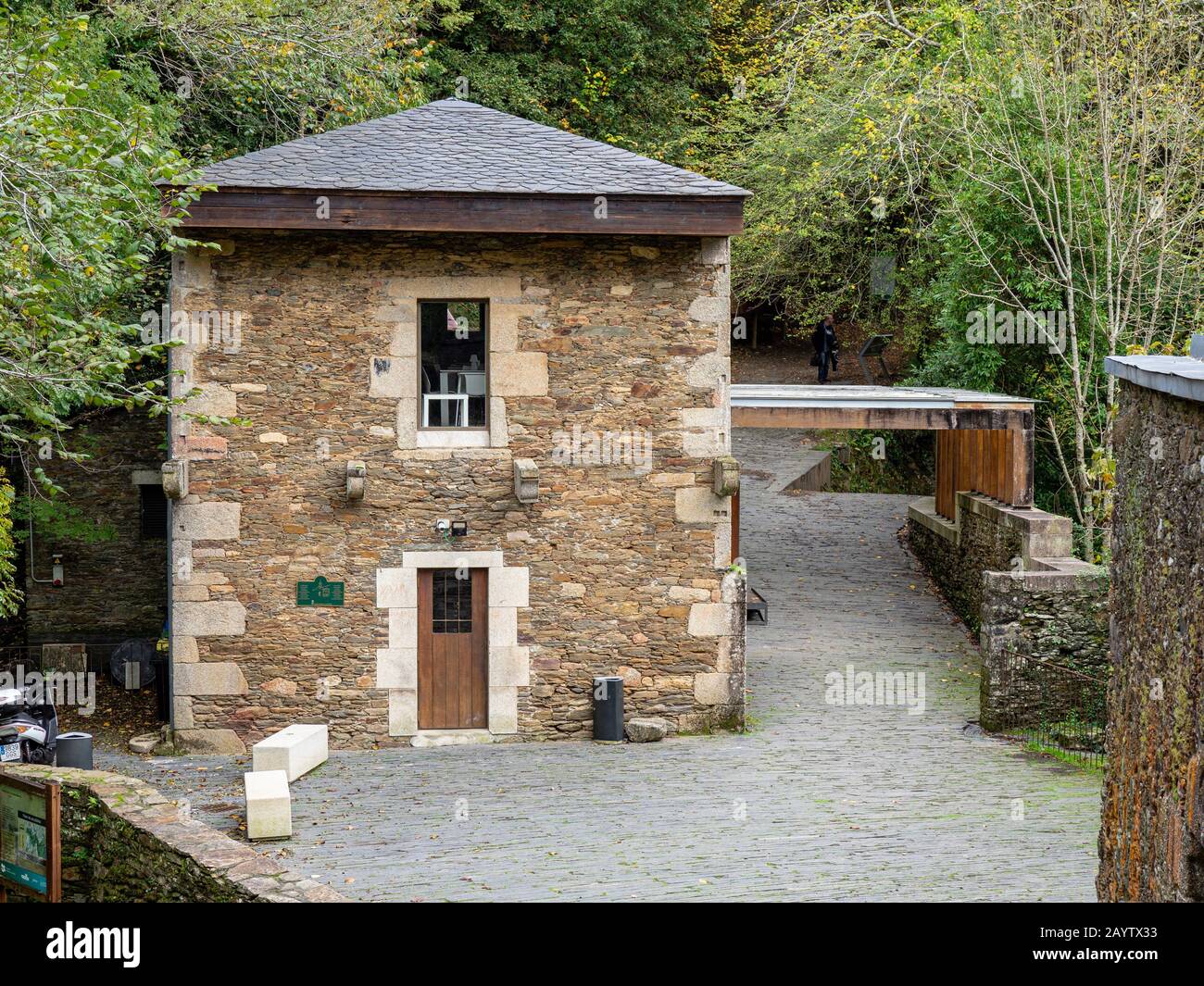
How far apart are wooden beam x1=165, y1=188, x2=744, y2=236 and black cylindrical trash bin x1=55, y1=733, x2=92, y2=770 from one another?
4.83 metres

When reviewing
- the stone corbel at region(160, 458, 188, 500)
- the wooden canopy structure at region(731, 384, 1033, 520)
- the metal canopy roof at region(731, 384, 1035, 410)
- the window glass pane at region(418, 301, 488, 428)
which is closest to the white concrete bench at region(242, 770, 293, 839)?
the stone corbel at region(160, 458, 188, 500)

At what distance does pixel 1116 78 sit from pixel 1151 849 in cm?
1502

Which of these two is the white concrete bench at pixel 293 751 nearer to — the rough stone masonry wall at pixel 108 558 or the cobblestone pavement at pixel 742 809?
the cobblestone pavement at pixel 742 809

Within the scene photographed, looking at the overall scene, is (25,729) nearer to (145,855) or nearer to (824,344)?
(145,855)

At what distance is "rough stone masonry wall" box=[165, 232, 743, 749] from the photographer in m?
14.0

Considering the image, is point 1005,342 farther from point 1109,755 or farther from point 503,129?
point 1109,755

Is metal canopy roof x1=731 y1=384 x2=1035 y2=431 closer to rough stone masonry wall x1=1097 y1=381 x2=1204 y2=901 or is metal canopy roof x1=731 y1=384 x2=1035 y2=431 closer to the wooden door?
the wooden door

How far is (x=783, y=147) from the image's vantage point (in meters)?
26.3

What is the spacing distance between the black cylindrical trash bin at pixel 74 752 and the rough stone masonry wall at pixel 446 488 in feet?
4.13

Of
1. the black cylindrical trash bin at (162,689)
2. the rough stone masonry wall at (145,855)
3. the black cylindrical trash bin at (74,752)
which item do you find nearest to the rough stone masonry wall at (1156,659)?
the rough stone masonry wall at (145,855)

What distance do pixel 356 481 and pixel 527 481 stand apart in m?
1.62

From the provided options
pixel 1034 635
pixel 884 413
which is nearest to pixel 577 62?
pixel 884 413

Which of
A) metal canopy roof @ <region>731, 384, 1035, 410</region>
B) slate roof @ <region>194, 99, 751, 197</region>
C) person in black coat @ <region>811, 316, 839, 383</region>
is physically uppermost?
slate roof @ <region>194, 99, 751, 197</region>

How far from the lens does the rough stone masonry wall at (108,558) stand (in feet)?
61.6
